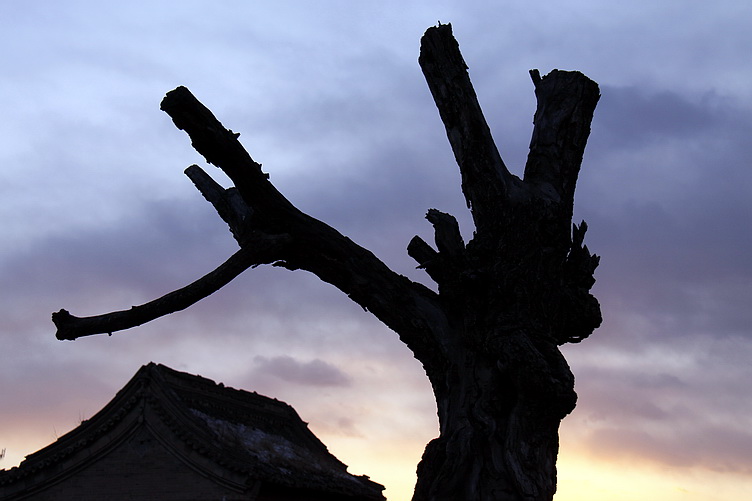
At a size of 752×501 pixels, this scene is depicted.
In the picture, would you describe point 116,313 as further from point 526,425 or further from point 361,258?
point 526,425

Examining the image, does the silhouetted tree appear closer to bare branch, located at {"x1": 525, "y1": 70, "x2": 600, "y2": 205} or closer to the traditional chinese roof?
bare branch, located at {"x1": 525, "y1": 70, "x2": 600, "y2": 205}

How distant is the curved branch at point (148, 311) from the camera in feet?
18.8

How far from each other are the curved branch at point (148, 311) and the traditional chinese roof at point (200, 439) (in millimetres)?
10229

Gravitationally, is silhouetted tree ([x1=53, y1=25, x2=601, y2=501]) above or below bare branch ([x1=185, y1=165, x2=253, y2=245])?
below

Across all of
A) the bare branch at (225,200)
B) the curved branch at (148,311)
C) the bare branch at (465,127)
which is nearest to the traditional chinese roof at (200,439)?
the bare branch at (225,200)

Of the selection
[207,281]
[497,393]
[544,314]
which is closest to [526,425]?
[497,393]

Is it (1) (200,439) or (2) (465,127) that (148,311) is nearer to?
(2) (465,127)

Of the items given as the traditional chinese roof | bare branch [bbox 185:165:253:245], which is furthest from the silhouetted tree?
the traditional chinese roof

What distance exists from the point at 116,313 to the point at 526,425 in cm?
304

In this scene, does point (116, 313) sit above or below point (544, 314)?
below

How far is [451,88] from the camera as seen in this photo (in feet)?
21.3

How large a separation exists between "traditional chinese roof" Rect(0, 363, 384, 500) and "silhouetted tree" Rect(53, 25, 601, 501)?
10.3 m

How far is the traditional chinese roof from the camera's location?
16.0 m

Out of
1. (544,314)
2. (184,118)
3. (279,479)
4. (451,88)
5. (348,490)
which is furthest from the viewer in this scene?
(348,490)
